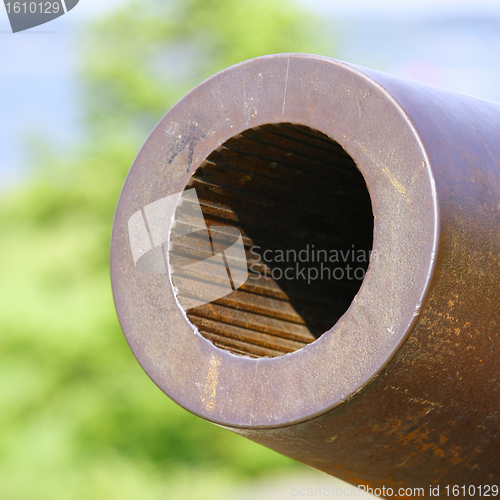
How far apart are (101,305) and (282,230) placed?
19.7ft

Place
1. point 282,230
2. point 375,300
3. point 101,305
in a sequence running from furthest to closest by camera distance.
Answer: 1. point 101,305
2. point 282,230
3. point 375,300

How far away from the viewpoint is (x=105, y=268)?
8.24 m

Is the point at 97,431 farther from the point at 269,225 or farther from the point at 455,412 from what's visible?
the point at 455,412

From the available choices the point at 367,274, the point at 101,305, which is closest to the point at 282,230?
the point at 367,274

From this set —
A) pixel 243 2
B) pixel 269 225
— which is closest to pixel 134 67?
pixel 243 2

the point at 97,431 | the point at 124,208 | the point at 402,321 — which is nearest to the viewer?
the point at 402,321

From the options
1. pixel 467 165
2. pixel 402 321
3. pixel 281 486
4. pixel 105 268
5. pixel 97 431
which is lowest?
pixel 281 486

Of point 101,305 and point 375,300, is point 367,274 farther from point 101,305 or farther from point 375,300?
point 101,305

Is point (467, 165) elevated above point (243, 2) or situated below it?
above

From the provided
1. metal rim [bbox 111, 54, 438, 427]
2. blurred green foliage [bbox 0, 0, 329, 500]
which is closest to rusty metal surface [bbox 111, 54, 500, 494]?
metal rim [bbox 111, 54, 438, 427]

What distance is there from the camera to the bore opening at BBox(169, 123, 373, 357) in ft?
5.69

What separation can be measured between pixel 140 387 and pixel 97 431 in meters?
0.66

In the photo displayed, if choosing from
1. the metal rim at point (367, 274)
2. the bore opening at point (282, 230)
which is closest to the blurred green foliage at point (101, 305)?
the bore opening at point (282, 230)

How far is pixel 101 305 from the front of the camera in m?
7.88
